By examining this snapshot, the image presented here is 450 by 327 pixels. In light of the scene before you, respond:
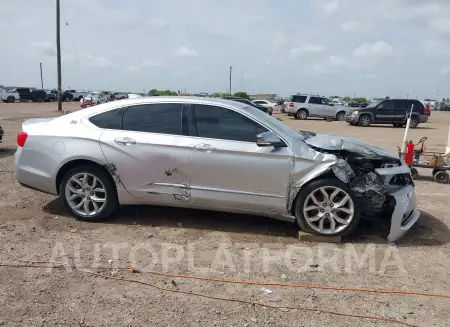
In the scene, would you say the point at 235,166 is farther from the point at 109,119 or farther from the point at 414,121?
the point at 414,121

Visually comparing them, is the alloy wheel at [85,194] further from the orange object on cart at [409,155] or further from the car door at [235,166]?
the orange object on cart at [409,155]

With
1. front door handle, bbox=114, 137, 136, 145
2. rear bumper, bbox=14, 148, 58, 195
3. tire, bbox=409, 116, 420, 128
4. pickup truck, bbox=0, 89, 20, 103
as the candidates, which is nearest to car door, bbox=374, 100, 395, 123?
tire, bbox=409, 116, 420, 128

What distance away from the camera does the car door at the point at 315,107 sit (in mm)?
32088

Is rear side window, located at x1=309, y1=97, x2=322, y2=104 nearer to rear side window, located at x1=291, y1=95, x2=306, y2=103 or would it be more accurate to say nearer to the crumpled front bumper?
rear side window, located at x1=291, y1=95, x2=306, y2=103

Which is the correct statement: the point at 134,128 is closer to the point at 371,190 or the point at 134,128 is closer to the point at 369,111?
the point at 371,190

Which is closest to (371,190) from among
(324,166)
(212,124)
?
(324,166)

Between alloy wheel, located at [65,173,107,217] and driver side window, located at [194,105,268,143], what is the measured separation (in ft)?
4.64

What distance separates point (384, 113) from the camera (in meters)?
26.2

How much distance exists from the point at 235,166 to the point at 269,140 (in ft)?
1.57

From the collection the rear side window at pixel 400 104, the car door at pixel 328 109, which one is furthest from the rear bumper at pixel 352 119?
the car door at pixel 328 109

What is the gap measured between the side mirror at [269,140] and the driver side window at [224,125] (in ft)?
0.32

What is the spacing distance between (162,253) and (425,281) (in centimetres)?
250

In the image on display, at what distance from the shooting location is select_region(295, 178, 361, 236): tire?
479 centimetres

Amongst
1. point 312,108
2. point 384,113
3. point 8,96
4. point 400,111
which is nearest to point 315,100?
point 312,108
